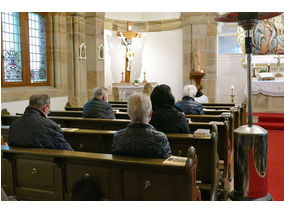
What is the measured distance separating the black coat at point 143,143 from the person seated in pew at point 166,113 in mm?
891

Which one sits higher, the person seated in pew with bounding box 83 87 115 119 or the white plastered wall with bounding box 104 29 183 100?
the white plastered wall with bounding box 104 29 183 100

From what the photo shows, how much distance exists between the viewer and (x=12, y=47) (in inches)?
278

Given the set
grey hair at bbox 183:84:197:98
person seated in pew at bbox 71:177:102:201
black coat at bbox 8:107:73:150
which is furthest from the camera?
grey hair at bbox 183:84:197:98

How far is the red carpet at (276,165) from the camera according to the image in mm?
3586

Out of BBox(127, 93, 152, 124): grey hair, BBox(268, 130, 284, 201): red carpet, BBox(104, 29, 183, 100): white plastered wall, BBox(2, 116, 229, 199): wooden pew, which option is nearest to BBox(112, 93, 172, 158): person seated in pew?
BBox(127, 93, 152, 124): grey hair

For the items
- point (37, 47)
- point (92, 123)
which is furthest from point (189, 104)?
point (37, 47)

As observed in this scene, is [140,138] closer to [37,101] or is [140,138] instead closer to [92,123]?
[37,101]

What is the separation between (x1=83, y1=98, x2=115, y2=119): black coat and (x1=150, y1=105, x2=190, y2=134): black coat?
1681mm

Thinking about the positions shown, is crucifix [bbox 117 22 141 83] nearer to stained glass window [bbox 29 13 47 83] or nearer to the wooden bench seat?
stained glass window [bbox 29 13 47 83]

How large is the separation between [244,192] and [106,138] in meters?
1.55

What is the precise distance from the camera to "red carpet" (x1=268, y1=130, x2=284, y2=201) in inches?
141

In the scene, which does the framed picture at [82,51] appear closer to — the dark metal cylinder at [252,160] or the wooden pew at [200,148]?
the wooden pew at [200,148]

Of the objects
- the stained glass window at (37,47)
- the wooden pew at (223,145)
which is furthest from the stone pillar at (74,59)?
the wooden pew at (223,145)

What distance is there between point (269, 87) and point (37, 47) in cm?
678
